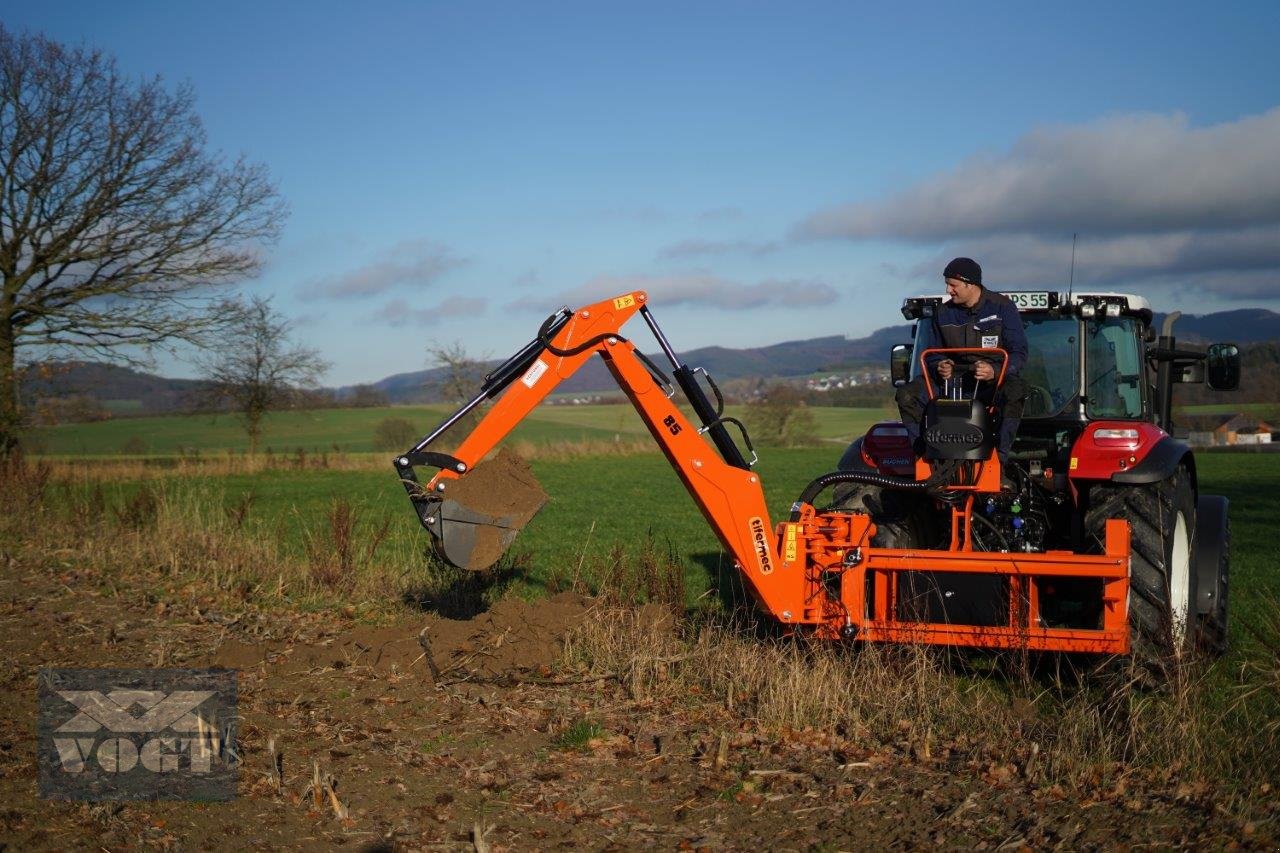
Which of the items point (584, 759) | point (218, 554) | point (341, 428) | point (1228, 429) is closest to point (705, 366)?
point (218, 554)

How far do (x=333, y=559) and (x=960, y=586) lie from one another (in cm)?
605

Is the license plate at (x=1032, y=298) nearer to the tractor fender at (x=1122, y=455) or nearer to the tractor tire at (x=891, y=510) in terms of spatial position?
the tractor fender at (x=1122, y=455)

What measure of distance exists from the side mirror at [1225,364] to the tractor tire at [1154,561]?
860mm

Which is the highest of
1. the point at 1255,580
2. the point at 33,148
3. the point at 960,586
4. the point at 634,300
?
the point at 33,148

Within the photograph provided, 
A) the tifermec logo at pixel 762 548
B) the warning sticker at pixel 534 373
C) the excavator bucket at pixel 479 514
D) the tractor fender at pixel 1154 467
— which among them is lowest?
the tifermec logo at pixel 762 548

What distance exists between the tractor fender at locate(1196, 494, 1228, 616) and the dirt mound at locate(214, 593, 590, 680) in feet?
13.5

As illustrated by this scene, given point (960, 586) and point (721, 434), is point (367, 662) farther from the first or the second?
point (960, 586)

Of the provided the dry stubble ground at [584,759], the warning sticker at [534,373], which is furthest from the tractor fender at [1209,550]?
the warning sticker at [534,373]

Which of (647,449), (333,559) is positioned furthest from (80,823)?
(647,449)

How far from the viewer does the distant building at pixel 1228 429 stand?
42656mm

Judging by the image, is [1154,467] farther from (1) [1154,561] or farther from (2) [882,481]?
(2) [882,481]

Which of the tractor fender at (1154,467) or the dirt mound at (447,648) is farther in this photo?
the dirt mound at (447,648)

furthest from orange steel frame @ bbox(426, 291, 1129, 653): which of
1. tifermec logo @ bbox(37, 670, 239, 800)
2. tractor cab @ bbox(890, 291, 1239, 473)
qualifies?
tifermec logo @ bbox(37, 670, 239, 800)

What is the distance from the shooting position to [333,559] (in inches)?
404
